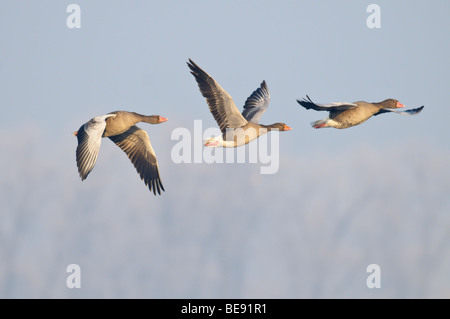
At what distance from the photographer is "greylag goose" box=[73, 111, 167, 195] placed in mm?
16109

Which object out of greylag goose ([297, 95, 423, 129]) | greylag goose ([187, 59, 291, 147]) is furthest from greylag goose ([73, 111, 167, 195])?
greylag goose ([297, 95, 423, 129])

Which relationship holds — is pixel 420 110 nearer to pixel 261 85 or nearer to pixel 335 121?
pixel 335 121

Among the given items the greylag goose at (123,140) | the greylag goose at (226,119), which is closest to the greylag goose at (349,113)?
the greylag goose at (226,119)

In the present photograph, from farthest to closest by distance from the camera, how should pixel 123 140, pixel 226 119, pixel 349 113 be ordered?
pixel 123 140
pixel 349 113
pixel 226 119

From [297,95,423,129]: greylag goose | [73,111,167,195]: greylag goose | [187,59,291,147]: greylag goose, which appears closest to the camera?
[73,111,167,195]: greylag goose

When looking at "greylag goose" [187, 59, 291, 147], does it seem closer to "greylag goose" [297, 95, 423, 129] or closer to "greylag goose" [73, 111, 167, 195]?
"greylag goose" [297, 95, 423, 129]

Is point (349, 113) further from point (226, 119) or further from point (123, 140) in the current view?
point (123, 140)

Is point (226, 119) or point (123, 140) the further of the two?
point (123, 140)

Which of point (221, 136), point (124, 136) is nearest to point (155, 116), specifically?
point (124, 136)

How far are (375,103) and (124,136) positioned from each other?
236 inches

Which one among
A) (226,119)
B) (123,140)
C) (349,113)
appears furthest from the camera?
(123,140)

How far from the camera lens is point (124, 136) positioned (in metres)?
18.6

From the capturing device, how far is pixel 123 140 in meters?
18.7

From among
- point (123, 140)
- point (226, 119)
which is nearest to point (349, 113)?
point (226, 119)
